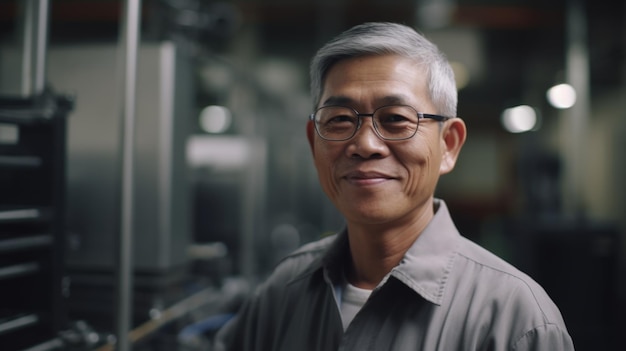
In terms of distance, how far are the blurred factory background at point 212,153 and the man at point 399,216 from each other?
449 mm

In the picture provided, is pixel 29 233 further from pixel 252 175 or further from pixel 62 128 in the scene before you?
pixel 252 175

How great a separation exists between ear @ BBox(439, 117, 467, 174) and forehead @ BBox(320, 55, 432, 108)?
0.25 feet

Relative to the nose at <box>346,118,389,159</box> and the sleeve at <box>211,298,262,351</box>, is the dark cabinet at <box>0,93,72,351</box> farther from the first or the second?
the nose at <box>346,118,389,159</box>

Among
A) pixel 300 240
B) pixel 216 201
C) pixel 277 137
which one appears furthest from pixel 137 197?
pixel 300 240

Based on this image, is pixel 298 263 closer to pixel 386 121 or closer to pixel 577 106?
pixel 386 121

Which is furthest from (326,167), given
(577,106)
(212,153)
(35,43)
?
(577,106)

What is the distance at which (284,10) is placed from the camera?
205 inches

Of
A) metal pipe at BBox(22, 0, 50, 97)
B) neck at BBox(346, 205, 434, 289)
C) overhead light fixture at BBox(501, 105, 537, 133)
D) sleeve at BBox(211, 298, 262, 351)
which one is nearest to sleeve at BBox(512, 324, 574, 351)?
neck at BBox(346, 205, 434, 289)

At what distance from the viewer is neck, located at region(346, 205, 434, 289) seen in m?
0.90

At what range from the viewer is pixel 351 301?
0.92 metres

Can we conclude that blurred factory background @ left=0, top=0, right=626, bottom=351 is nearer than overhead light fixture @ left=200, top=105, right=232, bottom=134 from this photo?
Yes

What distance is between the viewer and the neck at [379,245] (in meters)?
0.90

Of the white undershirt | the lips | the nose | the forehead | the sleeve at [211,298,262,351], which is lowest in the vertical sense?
the sleeve at [211,298,262,351]

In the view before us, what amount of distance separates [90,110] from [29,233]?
0.64 meters
